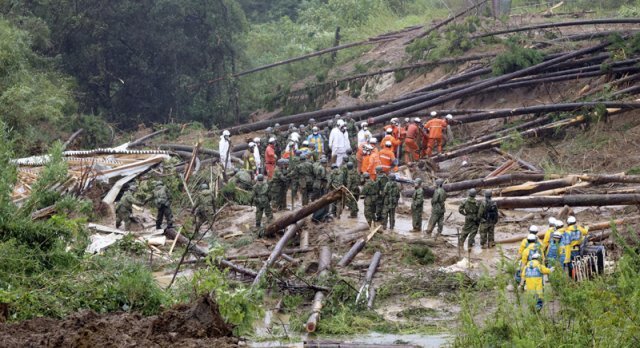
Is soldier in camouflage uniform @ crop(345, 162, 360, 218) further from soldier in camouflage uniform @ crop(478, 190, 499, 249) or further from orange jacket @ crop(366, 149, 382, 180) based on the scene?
soldier in camouflage uniform @ crop(478, 190, 499, 249)

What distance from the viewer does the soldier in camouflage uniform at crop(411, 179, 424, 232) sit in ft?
77.0

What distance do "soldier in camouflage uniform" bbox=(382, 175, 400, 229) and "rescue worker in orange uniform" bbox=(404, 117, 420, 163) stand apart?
594 centimetres

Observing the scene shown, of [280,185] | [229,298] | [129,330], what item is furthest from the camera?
[280,185]

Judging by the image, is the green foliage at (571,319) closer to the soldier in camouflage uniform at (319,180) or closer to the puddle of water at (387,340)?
the puddle of water at (387,340)

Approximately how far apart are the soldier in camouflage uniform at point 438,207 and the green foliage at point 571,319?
7665mm

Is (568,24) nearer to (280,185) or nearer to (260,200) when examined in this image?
(280,185)

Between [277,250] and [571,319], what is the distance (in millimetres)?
8328

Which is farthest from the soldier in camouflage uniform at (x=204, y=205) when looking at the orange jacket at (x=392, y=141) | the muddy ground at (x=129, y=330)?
the muddy ground at (x=129, y=330)

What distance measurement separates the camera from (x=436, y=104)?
33.9m

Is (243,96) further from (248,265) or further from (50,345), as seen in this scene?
(50,345)

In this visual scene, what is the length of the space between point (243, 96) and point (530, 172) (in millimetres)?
17735

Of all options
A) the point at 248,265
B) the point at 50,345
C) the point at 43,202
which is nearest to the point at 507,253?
the point at 248,265

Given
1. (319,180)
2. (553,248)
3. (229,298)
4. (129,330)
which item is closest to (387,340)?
(229,298)

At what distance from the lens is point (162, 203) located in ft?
81.1
